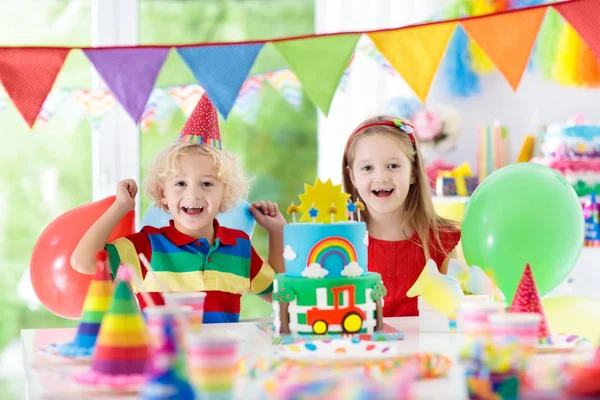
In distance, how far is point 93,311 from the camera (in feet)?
4.14

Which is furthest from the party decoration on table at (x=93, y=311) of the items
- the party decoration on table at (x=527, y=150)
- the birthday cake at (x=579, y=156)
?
the party decoration on table at (x=527, y=150)

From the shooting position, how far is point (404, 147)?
7.13 ft

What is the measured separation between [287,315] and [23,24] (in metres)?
2.49

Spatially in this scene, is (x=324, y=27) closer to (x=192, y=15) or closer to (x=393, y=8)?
(x=393, y=8)

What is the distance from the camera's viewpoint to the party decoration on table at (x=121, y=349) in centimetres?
110

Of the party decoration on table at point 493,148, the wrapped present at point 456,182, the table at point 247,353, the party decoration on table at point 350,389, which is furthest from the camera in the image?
the party decoration on table at point 493,148

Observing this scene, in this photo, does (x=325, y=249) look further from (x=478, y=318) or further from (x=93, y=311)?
(x=93, y=311)

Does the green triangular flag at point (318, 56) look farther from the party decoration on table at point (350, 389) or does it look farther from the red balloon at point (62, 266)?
the party decoration on table at point (350, 389)

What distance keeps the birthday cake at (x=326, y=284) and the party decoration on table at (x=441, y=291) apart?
0.11m

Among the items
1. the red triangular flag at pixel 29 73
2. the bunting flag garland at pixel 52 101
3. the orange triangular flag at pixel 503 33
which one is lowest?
the red triangular flag at pixel 29 73

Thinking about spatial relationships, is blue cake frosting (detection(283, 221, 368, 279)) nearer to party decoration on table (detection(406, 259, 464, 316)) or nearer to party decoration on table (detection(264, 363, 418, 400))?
party decoration on table (detection(406, 259, 464, 316))

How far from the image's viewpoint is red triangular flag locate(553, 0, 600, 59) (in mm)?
1845

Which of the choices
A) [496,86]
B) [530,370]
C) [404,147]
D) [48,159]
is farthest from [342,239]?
[496,86]

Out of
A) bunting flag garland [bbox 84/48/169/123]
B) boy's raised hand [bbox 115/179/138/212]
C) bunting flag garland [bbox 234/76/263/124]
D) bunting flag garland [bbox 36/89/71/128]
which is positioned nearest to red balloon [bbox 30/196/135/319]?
boy's raised hand [bbox 115/179/138/212]
